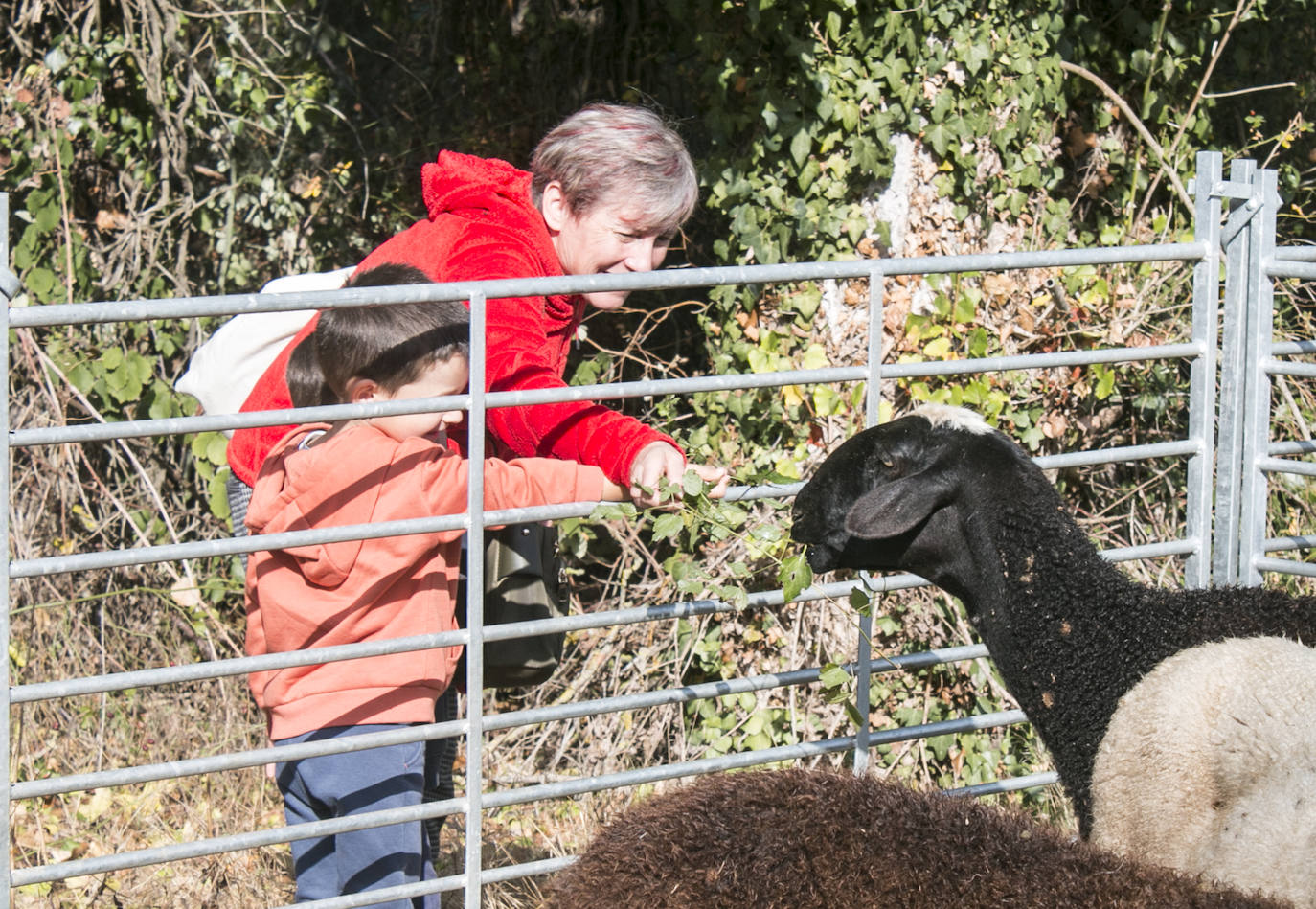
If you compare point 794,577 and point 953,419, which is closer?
point 794,577

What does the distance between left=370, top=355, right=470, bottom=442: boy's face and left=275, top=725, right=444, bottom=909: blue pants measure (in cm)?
66

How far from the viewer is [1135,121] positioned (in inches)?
215

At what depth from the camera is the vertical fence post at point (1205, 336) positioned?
3777 mm

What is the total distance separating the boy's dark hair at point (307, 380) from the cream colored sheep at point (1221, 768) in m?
1.96

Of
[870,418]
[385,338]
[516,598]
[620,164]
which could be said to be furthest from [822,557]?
[385,338]

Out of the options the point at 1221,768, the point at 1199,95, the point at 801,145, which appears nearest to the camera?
the point at 1221,768

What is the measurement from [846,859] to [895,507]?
120 cm

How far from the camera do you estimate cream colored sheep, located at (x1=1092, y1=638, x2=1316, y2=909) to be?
8.93 ft

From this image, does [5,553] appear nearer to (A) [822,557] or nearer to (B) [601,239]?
(B) [601,239]

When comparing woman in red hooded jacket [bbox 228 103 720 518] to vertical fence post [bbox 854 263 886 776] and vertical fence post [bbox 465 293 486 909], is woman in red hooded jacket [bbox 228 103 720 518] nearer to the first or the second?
vertical fence post [bbox 465 293 486 909]

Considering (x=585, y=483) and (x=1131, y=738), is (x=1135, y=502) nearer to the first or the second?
(x=1131, y=738)

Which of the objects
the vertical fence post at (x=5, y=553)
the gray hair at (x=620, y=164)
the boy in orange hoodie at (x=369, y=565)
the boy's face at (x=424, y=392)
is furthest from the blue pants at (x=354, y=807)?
the gray hair at (x=620, y=164)

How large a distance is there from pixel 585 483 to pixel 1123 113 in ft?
12.4

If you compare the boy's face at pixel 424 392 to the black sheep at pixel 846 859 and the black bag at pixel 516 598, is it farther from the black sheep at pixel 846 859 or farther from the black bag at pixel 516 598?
the black sheep at pixel 846 859
